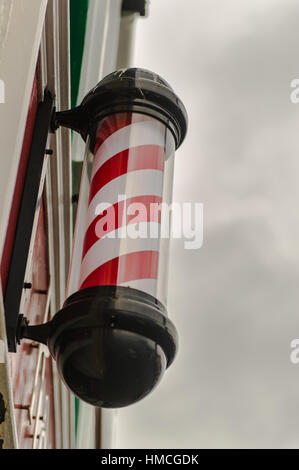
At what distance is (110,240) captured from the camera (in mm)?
951

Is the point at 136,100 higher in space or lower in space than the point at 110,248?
higher

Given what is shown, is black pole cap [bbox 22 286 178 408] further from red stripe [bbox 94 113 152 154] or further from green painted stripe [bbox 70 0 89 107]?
green painted stripe [bbox 70 0 89 107]

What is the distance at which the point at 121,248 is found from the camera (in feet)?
3.09

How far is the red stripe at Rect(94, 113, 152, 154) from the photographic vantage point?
3.49ft

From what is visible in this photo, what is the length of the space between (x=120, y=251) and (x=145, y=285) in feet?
0.23

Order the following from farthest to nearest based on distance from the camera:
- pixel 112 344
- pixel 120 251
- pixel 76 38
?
pixel 76 38
pixel 120 251
pixel 112 344

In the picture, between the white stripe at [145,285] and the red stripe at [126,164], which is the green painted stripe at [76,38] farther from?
the white stripe at [145,285]

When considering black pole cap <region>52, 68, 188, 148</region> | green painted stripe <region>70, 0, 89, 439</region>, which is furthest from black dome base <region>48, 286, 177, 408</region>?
green painted stripe <region>70, 0, 89, 439</region>

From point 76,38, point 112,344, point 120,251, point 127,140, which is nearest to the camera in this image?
point 112,344

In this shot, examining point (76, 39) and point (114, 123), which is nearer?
point (114, 123)

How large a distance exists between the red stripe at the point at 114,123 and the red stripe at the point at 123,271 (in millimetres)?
250

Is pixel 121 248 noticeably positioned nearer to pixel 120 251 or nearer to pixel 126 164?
pixel 120 251

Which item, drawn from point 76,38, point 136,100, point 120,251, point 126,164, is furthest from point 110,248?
point 76,38
